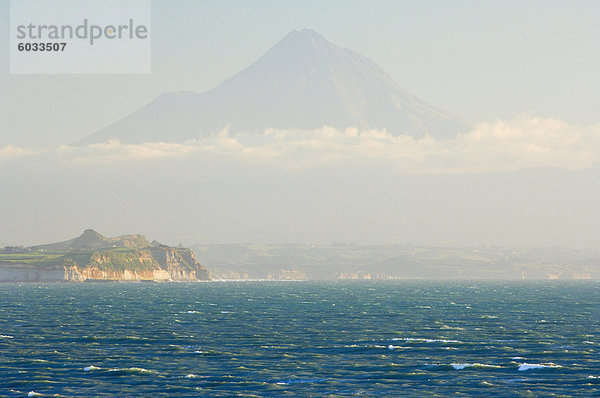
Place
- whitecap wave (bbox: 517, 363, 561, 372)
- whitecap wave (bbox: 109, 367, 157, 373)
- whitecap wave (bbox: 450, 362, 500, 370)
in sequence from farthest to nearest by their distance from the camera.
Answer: whitecap wave (bbox: 450, 362, 500, 370) → whitecap wave (bbox: 517, 363, 561, 372) → whitecap wave (bbox: 109, 367, 157, 373)

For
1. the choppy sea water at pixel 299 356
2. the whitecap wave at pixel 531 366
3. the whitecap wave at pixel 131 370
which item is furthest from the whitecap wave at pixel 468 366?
the whitecap wave at pixel 131 370

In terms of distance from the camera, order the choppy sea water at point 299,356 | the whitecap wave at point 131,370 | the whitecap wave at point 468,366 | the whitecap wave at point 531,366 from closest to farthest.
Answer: the choppy sea water at point 299,356
the whitecap wave at point 131,370
the whitecap wave at point 531,366
the whitecap wave at point 468,366

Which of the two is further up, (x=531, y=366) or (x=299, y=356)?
(x=299, y=356)

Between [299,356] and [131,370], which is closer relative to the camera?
[131,370]

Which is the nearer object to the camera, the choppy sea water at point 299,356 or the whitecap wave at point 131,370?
the choppy sea water at point 299,356

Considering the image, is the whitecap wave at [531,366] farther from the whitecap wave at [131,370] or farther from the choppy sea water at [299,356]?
the whitecap wave at [131,370]

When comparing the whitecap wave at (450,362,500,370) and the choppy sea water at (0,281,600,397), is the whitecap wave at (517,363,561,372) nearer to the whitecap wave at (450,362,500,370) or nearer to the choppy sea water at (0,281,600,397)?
the choppy sea water at (0,281,600,397)

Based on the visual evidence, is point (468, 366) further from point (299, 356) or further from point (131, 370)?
point (131, 370)

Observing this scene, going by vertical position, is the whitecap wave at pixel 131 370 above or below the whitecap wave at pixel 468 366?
above

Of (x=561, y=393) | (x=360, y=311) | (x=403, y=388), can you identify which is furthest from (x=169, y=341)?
(x=360, y=311)

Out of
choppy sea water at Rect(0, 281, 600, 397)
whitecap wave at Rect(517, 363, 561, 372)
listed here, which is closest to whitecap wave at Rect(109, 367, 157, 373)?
choppy sea water at Rect(0, 281, 600, 397)

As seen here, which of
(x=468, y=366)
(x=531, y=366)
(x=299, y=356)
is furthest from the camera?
(x=299, y=356)

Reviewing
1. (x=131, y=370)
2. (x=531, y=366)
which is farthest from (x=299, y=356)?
(x=531, y=366)

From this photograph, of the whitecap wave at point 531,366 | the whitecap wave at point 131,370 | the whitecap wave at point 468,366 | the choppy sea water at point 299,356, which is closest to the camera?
the choppy sea water at point 299,356
